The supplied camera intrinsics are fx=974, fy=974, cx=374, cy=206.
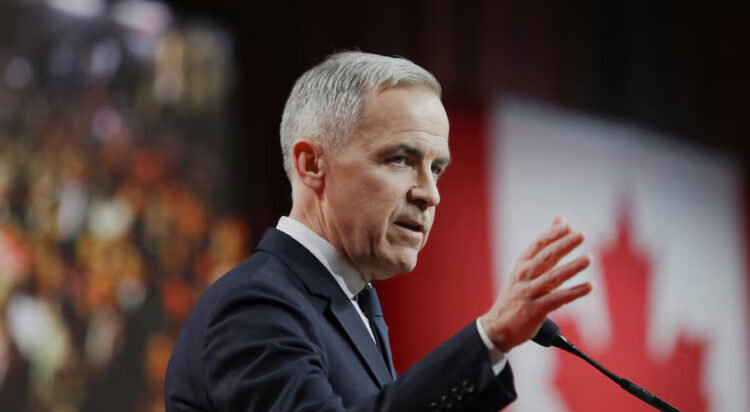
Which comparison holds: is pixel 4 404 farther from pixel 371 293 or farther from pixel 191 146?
pixel 371 293

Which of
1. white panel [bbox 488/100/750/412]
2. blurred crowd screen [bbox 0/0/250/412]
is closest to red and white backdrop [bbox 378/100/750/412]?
white panel [bbox 488/100/750/412]

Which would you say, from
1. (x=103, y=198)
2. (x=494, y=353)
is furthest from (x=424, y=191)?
(x=103, y=198)

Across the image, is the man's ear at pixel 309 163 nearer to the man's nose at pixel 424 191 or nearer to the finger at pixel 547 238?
the man's nose at pixel 424 191

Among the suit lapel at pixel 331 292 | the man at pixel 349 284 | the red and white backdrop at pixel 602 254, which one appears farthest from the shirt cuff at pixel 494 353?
the red and white backdrop at pixel 602 254

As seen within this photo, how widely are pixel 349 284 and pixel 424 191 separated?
0.20m

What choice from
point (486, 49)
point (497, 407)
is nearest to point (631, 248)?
point (486, 49)

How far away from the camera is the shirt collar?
1542 mm

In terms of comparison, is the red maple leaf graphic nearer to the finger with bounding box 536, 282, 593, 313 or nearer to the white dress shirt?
the white dress shirt

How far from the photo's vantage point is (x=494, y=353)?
117cm

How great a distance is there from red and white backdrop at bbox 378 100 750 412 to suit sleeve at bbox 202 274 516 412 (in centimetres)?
292

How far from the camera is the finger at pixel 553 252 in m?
1.12

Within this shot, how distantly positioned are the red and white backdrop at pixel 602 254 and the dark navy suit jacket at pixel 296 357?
2761 millimetres

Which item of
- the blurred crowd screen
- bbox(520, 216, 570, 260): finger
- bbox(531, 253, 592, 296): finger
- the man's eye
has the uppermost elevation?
the man's eye

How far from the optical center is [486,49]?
15.3ft
